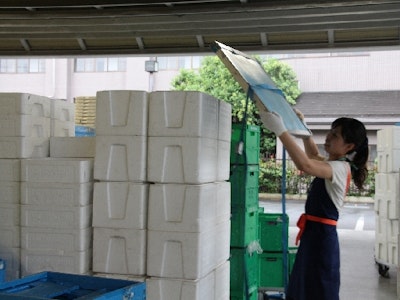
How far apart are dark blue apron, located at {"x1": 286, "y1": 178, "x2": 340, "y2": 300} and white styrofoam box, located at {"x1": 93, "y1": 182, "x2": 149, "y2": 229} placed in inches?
54.2

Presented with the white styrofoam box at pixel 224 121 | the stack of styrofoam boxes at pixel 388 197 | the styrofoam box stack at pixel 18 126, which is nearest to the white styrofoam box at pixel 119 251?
the styrofoam box stack at pixel 18 126

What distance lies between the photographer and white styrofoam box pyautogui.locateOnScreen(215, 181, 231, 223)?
15.8ft

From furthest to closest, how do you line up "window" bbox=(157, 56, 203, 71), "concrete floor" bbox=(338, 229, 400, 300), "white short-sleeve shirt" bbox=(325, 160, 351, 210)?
"window" bbox=(157, 56, 203, 71), "concrete floor" bbox=(338, 229, 400, 300), "white short-sleeve shirt" bbox=(325, 160, 351, 210)

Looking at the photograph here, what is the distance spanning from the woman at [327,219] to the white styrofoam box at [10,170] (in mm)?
2558

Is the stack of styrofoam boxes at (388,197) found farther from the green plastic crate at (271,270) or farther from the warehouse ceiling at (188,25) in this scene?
the green plastic crate at (271,270)

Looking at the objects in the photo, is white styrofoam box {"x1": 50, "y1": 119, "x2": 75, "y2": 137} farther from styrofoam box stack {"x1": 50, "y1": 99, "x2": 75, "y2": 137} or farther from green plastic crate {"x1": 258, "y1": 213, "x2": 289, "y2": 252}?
green plastic crate {"x1": 258, "y1": 213, "x2": 289, "y2": 252}

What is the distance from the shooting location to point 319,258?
3.70 m

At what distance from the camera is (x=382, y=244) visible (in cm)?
826

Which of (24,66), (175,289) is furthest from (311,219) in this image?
(24,66)

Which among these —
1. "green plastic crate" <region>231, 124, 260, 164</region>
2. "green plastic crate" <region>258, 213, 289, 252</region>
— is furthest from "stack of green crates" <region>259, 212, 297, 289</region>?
"green plastic crate" <region>231, 124, 260, 164</region>

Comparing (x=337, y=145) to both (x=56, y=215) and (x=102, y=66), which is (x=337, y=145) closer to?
(x=56, y=215)

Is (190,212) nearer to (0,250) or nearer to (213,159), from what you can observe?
(213,159)

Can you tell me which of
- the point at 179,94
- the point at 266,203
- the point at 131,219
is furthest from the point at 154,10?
the point at 266,203

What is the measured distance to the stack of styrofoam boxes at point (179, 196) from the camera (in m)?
4.28
